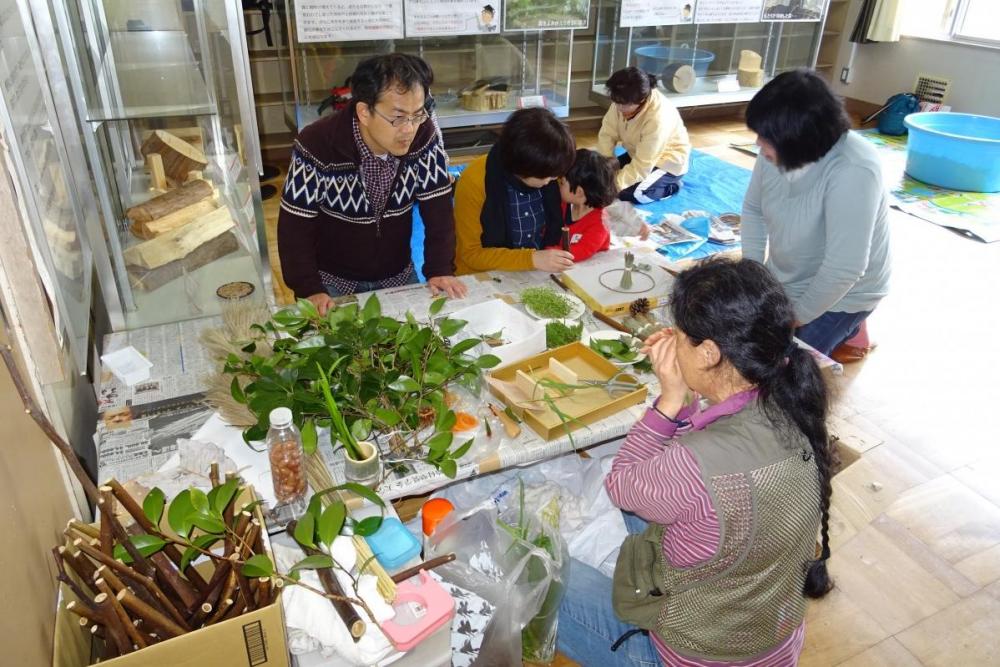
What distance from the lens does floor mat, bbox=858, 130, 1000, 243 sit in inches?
181

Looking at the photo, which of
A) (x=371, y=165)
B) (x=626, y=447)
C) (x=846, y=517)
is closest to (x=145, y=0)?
(x=371, y=165)

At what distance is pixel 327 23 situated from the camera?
4.52 metres

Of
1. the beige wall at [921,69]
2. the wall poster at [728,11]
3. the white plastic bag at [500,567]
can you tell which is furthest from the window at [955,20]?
the white plastic bag at [500,567]

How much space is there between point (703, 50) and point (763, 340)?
5.81 metres

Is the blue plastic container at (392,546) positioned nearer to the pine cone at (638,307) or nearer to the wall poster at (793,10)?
the pine cone at (638,307)

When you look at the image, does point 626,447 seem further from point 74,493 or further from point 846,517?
point 846,517

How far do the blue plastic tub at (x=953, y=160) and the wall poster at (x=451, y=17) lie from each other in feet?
10.7

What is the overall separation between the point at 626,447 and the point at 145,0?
2.84 m

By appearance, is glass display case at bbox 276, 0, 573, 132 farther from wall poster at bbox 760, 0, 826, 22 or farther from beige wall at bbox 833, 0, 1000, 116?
beige wall at bbox 833, 0, 1000, 116

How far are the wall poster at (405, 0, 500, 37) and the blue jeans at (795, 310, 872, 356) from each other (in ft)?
11.3

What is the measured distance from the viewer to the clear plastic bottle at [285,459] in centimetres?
124

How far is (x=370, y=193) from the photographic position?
2.12 meters

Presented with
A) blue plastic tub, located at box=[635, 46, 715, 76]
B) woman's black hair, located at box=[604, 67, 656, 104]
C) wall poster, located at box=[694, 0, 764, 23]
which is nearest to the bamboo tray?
woman's black hair, located at box=[604, 67, 656, 104]

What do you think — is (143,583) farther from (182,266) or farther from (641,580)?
(182,266)
